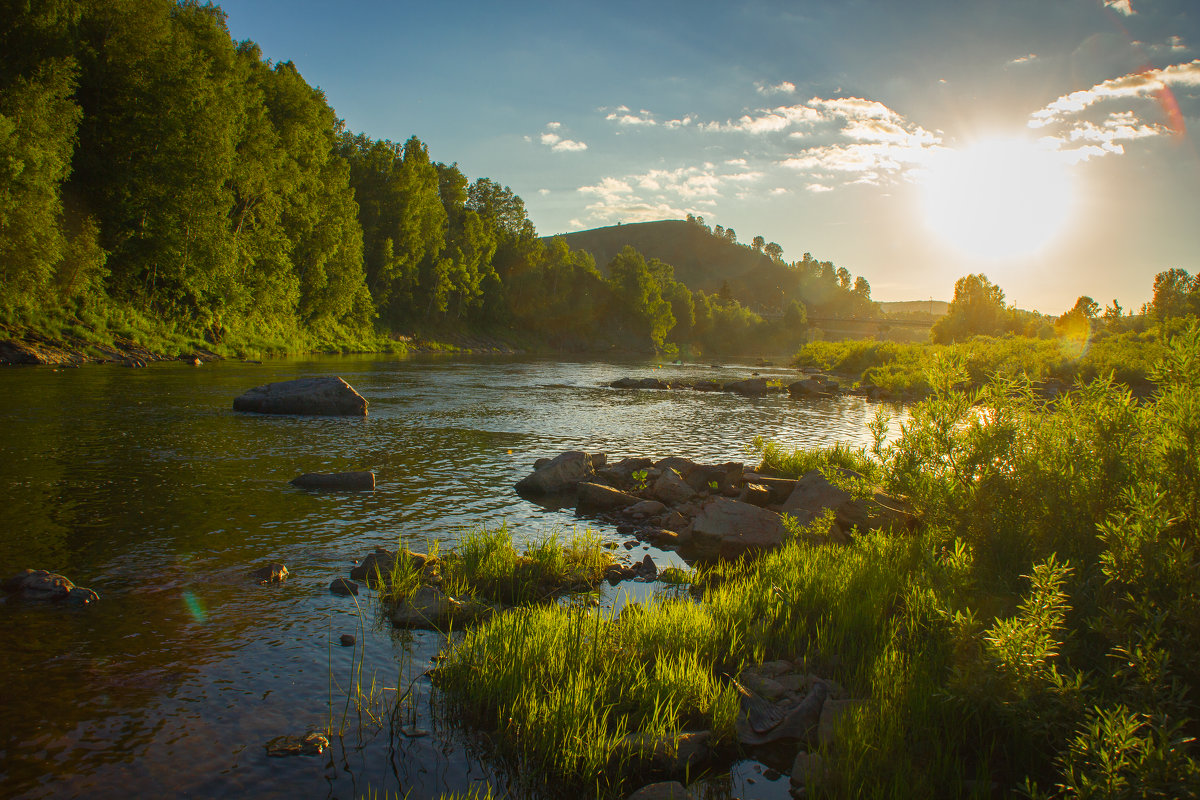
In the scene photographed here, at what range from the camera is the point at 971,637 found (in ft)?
17.5

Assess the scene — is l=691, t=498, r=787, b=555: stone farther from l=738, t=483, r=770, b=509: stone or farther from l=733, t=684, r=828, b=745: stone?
l=733, t=684, r=828, b=745: stone

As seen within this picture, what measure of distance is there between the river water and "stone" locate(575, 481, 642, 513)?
71cm

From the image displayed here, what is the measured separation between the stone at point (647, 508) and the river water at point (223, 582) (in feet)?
4.77

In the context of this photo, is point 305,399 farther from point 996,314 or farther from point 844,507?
point 996,314

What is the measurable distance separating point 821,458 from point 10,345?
133 ft

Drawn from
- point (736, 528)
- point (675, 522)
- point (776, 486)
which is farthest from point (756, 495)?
point (736, 528)

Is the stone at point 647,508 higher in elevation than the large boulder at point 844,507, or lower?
lower

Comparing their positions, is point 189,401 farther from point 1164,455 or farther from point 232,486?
point 1164,455

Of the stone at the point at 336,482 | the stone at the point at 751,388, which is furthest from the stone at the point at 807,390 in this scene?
the stone at the point at 336,482

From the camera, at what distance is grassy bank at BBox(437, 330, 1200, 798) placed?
14.4 ft

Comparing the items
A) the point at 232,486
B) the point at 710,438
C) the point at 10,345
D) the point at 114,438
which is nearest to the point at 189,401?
the point at 114,438

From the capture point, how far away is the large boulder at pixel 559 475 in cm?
1545

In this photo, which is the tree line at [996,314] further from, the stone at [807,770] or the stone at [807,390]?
the stone at [807,770]

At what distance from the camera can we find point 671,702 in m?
5.88
